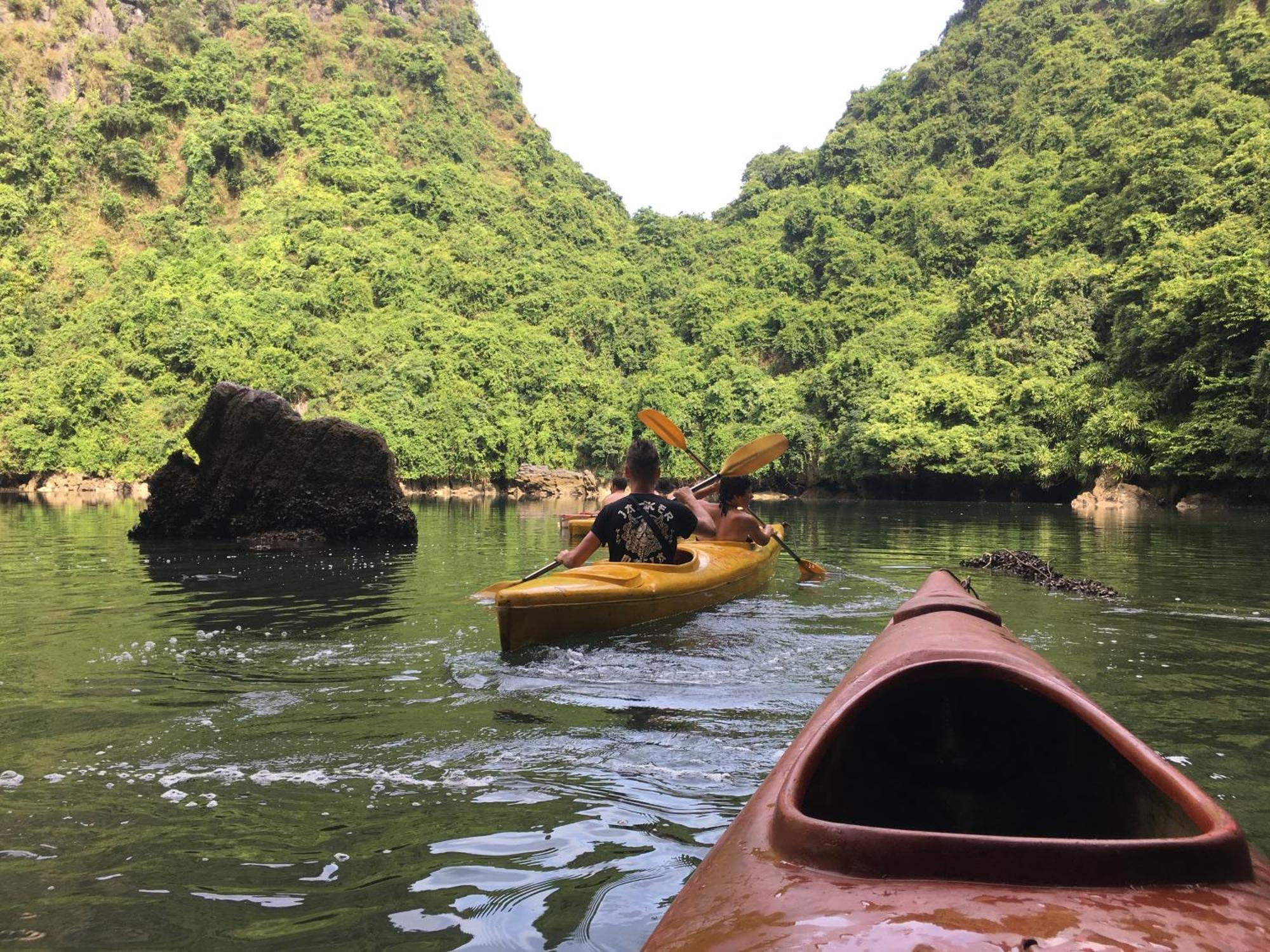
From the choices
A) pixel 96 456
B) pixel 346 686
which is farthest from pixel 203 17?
pixel 346 686

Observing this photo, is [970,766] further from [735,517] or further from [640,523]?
[735,517]

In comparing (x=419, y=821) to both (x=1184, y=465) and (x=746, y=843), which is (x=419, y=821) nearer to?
A: (x=746, y=843)

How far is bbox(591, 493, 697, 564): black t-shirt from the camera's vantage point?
6211 mm

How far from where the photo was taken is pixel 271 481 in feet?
43.3

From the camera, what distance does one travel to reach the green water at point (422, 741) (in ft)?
7.26

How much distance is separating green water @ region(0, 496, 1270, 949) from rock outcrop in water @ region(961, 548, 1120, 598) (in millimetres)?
339

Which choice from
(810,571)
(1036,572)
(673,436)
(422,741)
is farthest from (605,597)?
(1036,572)

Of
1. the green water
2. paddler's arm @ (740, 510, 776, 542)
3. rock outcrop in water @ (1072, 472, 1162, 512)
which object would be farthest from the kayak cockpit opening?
rock outcrop in water @ (1072, 472, 1162, 512)

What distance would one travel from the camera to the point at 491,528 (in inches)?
720

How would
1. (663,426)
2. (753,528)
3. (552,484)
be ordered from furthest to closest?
(552,484) < (663,426) < (753,528)

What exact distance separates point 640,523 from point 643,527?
0.04m

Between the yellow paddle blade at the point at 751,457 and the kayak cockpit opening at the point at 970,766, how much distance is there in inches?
251

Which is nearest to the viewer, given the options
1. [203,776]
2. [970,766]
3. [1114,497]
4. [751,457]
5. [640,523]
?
[970,766]

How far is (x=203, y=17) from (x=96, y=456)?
52.9m
